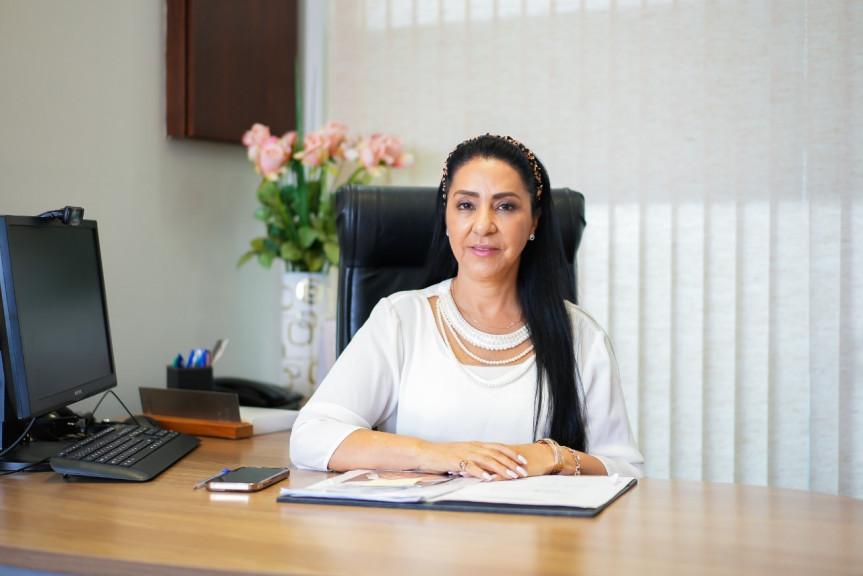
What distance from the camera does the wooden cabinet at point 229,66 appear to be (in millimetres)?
2631

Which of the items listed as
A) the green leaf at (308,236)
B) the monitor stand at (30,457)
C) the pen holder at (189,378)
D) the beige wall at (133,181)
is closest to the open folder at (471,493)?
the monitor stand at (30,457)

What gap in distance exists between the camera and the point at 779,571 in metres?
1.03

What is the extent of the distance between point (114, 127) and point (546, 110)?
52.6 inches

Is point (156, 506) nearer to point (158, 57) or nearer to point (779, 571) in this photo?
point (779, 571)

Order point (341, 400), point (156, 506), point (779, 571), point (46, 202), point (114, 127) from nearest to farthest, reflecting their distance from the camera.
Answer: point (779, 571) < point (156, 506) < point (341, 400) < point (46, 202) < point (114, 127)

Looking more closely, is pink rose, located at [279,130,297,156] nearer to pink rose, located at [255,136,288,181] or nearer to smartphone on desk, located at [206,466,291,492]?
pink rose, located at [255,136,288,181]

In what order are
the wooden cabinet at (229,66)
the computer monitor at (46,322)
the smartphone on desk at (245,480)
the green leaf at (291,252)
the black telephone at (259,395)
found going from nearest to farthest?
the smartphone on desk at (245,480)
the computer monitor at (46,322)
the black telephone at (259,395)
the wooden cabinet at (229,66)
the green leaf at (291,252)

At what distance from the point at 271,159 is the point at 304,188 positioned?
0.16m

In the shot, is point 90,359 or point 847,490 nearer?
point 90,359

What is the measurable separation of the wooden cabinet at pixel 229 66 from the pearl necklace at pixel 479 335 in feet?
3.95

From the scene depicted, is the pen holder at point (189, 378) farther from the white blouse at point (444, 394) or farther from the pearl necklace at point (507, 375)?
the pearl necklace at point (507, 375)

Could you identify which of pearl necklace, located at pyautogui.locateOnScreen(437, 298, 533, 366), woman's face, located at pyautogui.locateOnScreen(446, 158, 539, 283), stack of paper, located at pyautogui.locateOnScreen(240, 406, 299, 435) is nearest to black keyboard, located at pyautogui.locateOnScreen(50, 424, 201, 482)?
stack of paper, located at pyautogui.locateOnScreen(240, 406, 299, 435)

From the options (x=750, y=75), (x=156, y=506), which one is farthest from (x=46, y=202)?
(x=750, y=75)

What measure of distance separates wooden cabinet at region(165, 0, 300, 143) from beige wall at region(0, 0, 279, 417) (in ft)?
0.17
